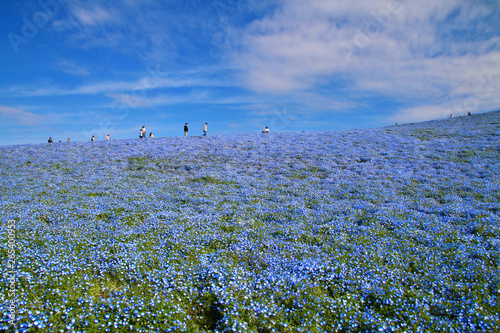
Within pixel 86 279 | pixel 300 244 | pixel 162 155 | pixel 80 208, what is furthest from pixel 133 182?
pixel 300 244

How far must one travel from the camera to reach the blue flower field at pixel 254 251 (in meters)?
6.79

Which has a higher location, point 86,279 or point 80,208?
point 80,208

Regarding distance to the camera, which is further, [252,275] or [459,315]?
[252,275]

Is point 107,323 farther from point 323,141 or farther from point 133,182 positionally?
point 323,141

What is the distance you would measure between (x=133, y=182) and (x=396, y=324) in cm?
1804

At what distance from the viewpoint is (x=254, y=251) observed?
32.6ft

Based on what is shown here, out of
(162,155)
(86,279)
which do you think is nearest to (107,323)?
(86,279)

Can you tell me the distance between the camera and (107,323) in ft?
20.8

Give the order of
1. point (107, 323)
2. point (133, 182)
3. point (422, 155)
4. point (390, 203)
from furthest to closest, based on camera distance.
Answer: point (422, 155)
point (133, 182)
point (390, 203)
point (107, 323)

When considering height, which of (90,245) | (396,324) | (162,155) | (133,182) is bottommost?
(396,324)

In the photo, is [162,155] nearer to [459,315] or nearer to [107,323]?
[107,323]

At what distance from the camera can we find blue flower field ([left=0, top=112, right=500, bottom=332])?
679cm

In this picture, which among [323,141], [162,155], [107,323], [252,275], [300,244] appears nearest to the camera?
[107,323]

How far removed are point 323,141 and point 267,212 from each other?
78.9 feet
